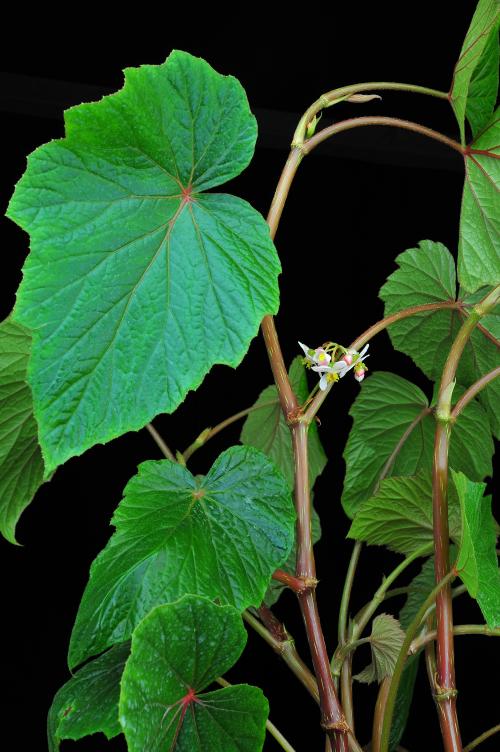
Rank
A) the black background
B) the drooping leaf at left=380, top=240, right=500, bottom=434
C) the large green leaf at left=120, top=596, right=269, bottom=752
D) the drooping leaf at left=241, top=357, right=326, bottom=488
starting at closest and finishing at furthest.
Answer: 1. the large green leaf at left=120, top=596, right=269, bottom=752
2. the drooping leaf at left=380, top=240, right=500, bottom=434
3. the drooping leaf at left=241, top=357, right=326, bottom=488
4. the black background

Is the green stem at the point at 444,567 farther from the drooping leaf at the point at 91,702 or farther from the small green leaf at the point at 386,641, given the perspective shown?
the drooping leaf at the point at 91,702

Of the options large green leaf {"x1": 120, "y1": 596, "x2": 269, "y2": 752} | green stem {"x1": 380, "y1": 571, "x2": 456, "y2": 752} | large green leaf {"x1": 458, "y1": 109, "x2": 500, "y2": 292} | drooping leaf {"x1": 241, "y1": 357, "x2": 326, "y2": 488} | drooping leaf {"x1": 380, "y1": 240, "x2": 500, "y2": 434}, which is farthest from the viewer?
drooping leaf {"x1": 241, "y1": 357, "x2": 326, "y2": 488}

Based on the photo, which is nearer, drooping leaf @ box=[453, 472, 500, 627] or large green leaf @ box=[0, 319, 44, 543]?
drooping leaf @ box=[453, 472, 500, 627]

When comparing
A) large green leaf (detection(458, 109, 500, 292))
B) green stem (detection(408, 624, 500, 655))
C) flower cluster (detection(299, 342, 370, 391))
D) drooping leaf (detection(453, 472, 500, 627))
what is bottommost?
green stem (detection(408, 624, 500, 655))

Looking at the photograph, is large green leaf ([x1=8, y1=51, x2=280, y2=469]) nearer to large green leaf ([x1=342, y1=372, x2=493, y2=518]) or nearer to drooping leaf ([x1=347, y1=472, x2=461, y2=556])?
drooping leaf ([x1=347, y1=472, x2=461, y2=556])

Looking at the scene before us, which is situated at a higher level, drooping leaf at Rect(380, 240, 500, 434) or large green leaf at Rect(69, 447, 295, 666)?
drooping leaf at Rect(380, 240, 500, 434)

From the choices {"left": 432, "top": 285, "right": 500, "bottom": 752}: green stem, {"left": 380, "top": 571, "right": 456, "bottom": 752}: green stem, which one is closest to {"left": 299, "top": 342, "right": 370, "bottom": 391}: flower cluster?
{"left": 432, "top": 285, "right": 500, "bottom": 752}: green stem

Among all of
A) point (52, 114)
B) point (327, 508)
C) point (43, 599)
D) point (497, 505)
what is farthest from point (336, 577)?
point (52, 114)

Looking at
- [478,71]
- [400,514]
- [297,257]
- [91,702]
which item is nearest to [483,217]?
[478,71]
